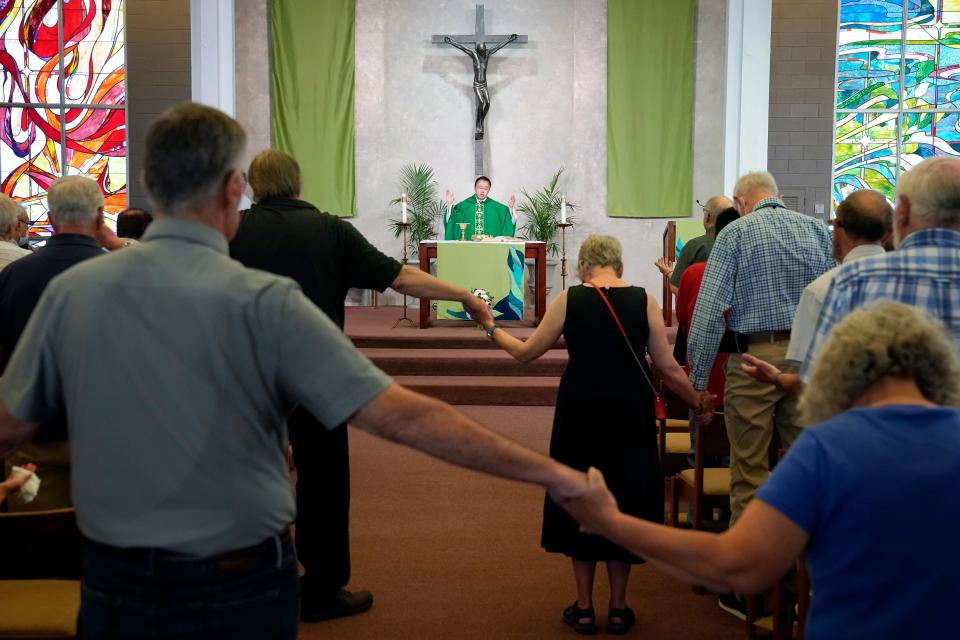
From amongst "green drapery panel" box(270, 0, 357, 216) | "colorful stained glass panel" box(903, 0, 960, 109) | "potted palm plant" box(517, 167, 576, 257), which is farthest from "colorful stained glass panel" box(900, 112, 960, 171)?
"green drapery panel" box(270, 0, 357, 216)

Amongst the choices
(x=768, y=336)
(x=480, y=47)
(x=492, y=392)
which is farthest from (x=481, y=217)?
(x=768, y=336)

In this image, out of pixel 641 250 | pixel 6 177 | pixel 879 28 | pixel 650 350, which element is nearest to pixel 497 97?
pixel 641 250

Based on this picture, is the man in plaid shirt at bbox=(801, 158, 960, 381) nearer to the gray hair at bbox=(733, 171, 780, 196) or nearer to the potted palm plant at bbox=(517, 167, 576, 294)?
the gray hair at bbox=(733, 171, 780, 196)

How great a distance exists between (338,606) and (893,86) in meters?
10.9

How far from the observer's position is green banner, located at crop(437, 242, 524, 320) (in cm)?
962

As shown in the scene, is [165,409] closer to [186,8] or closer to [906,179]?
[906,179]

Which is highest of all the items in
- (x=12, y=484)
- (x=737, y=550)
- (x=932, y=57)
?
(x=932, y=57)

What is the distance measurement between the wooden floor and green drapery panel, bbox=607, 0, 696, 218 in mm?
6909

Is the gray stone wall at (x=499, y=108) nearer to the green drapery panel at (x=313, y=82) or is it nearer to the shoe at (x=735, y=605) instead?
the green drapery panel at (x=313, y=82)

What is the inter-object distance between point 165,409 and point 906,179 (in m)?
1.92

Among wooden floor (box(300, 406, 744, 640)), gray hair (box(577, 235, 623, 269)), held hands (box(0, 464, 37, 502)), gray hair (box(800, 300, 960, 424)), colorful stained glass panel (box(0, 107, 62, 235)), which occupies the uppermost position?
colorful stained glass panel (box(0, 107, 62, 235))

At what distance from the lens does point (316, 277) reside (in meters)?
3.65

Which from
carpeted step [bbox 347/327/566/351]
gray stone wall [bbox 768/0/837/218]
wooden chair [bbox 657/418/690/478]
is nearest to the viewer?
wooden chair [bbox 657/418/690/478]

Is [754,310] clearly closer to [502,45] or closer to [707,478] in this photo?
[707,478]
